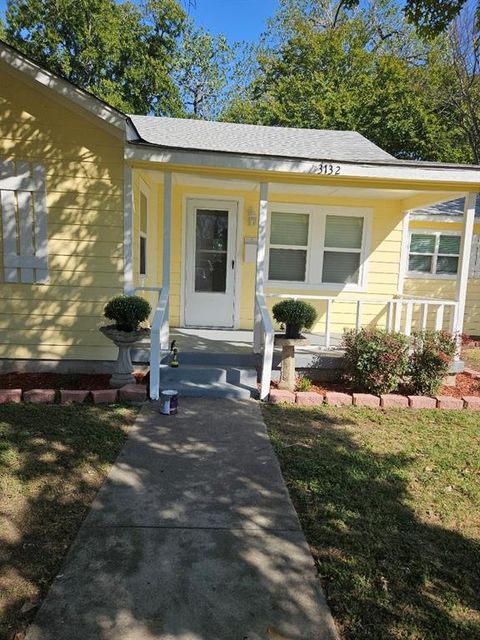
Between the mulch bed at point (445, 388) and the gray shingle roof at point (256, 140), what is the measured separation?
136 inches

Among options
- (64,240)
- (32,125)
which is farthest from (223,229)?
(32,125)

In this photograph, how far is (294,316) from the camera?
5.52m

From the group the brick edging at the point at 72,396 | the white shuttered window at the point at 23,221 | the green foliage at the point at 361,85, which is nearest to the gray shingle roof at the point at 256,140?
the white shuttered window at the point at 23,221

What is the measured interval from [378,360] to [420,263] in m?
5.66

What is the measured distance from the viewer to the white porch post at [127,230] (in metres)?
5.72

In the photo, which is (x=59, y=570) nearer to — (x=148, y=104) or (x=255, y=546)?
(x=255, y=546)

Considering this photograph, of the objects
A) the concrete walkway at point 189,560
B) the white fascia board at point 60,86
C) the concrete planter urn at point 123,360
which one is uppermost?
the white fascia board at point 60,86

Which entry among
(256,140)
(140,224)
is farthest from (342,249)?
(140,224)

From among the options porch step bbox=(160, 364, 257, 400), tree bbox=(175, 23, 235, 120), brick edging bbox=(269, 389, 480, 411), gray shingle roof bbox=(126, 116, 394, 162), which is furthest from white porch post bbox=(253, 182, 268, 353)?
tree bbox=(175, 23, 235, 120)

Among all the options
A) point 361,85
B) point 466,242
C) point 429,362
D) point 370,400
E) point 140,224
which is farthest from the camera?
point 361,85

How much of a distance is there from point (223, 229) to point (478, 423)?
16.3 ft

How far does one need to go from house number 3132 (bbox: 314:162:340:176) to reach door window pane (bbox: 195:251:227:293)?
254 centimetres

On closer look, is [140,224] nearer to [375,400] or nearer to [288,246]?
[288,246]

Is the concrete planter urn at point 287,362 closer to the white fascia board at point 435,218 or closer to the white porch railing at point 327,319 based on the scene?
the white porch railing at point 327,319
